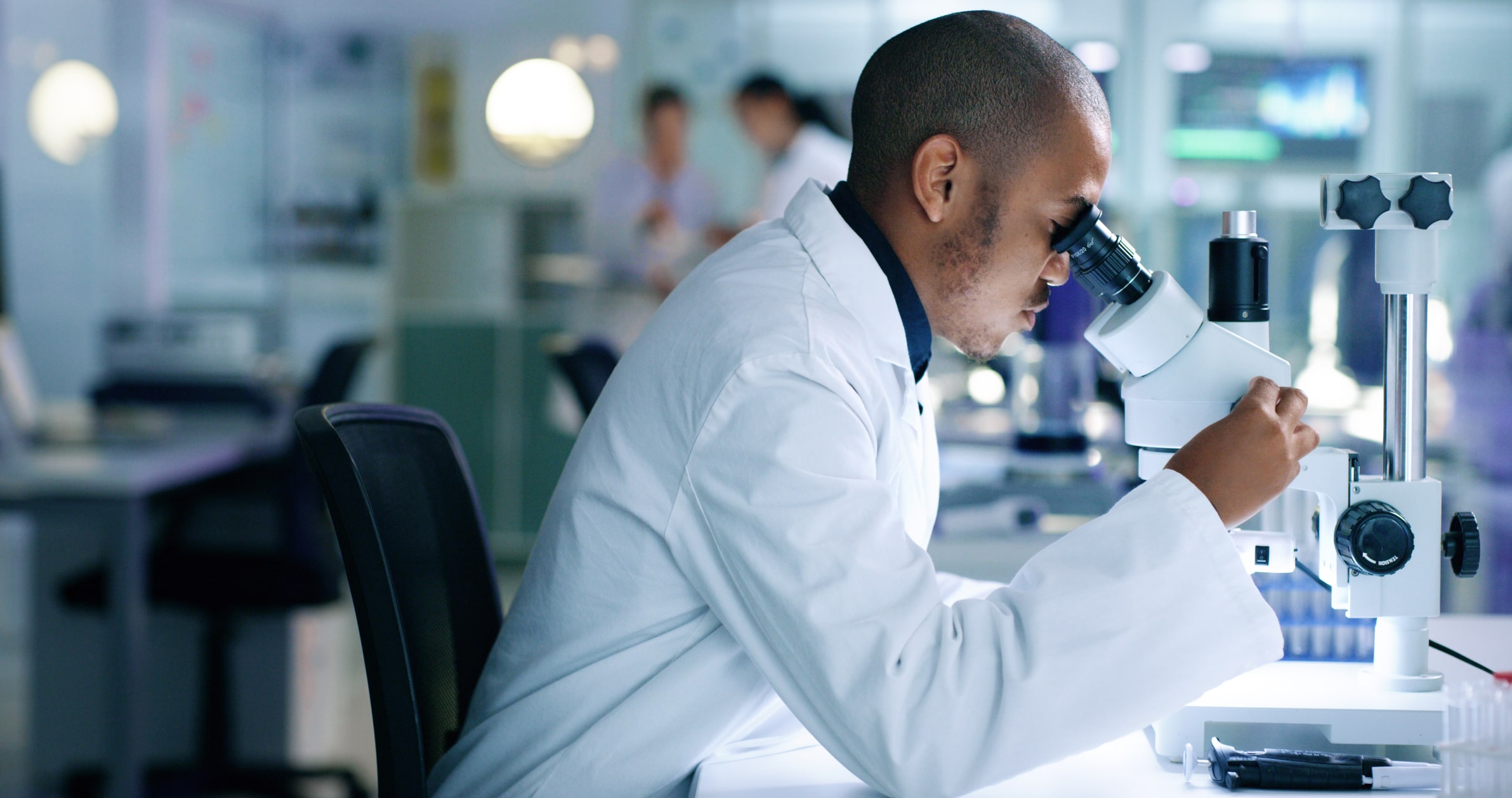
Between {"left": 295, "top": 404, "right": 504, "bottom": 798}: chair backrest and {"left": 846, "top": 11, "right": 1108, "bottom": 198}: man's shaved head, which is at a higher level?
{"left": 846, "top": 11, "right": 1108, "bottom": 198}: man's shaved head

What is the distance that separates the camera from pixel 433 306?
535cm

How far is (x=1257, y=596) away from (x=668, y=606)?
40 cm

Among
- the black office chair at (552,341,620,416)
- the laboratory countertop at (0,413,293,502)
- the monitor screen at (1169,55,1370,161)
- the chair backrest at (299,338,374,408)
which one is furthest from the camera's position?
the monitor screen at (1169,55,1370,161)

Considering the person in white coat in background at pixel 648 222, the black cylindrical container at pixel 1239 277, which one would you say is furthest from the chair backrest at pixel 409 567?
the person in white coat in background at pixel 648 222

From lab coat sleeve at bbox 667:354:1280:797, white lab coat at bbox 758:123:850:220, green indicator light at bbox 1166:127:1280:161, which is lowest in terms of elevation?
lab coat sleeve at bbox 667:354:1280:797

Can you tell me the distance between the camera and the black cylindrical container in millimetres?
1003

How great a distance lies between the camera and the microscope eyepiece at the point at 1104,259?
38.7 inches

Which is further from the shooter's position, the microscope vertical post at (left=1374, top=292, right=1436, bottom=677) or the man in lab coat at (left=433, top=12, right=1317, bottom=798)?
the microscope vertical post at (left=1374, top=292, right=1436, bottom=677)

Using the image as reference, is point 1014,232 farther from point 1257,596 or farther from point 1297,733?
point 1297,733

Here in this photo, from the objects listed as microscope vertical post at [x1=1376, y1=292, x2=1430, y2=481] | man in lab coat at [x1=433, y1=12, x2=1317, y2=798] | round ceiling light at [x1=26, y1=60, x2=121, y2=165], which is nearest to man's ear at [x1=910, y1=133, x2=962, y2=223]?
man in lab coat at [x1=433, y1=12, x2=1317, y2=798]

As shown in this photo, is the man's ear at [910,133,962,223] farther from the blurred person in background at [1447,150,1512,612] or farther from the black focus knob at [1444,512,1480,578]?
the blurred person in background at [1447,150,1512,612]

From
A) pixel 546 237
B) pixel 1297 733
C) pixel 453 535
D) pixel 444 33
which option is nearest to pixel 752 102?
pixel 546 237

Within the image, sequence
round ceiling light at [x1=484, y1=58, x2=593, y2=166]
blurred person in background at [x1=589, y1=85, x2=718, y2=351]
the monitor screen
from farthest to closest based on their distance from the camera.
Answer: round ceiling light at [x1=484, y1=58, x2=593, y2=166] → the monitor screen → blurred person in background at [x1=589, y1=85, x2=718, y2=351]

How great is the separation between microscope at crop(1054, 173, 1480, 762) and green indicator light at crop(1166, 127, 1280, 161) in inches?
174
